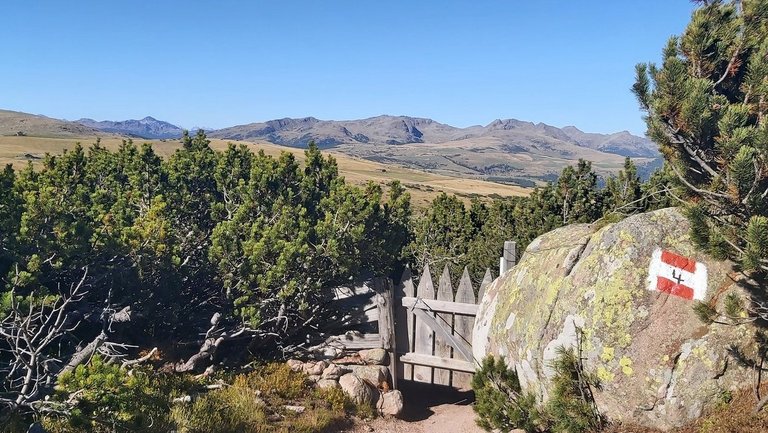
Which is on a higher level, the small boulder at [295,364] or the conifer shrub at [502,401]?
the conifer shrub at [502,401]

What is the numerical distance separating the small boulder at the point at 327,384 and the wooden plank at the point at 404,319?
5.14 feet

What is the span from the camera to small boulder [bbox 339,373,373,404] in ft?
32.0

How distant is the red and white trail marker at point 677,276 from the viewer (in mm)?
A: 5867

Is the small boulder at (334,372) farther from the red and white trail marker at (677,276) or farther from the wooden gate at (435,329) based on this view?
the red and white trail marker at (677,276)

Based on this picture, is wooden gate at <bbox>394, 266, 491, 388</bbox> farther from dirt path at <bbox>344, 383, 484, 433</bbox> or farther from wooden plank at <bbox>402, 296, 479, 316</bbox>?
dirt path at <bbox>344, 383, 484, 433</bbox>

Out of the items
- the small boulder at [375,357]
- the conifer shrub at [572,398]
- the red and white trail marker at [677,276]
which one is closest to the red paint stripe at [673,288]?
the red and white trail marker at [677,276]

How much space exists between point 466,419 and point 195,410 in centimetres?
493

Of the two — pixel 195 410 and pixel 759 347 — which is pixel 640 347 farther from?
pixel 195 410

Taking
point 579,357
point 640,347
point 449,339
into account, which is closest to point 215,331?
point 449,339

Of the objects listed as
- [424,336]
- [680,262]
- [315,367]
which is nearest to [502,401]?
[680,262]

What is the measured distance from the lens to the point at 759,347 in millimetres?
5648

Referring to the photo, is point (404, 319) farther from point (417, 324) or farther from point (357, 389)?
point (357, 389)

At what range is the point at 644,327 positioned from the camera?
19.3 feet

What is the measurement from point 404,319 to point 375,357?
3.18ft
